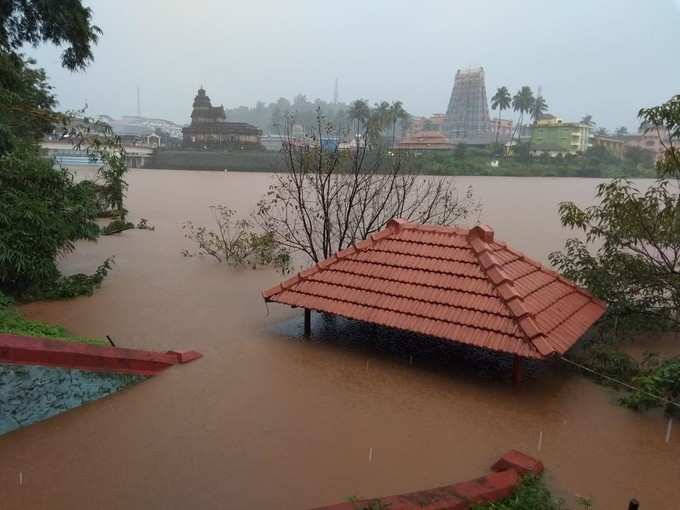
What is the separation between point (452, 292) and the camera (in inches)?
239

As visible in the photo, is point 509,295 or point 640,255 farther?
point 640,255

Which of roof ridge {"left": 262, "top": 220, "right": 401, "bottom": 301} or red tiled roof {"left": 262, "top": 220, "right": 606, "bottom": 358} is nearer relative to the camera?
red tiled roof {"left": 262, "top": 220, "right": 606, "bottom": 358}

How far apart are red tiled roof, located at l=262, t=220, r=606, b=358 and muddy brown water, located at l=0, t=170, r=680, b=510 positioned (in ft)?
2.24

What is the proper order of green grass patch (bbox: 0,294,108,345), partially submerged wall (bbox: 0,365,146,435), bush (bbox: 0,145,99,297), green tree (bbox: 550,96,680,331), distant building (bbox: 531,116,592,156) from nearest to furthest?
1. partially submerged wall (bbox: 0,365,146,435)
2. green grass patch (bbox: 0,294,108,345)
3. green tree (bbox: 550,96,680,331)
4. bush (bbox: 0,145,99,297)
5. distant building (bbox: 531,116,592,156)

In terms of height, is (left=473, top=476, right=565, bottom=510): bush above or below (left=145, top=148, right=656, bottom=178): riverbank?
below

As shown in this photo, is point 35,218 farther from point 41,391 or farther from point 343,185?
point 343,185

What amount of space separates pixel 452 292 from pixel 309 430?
7.23 ft

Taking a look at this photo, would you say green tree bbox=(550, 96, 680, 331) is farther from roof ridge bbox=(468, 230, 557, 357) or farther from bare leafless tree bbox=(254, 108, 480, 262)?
bare leafless tree bbox=(254, 108, 480, 262)

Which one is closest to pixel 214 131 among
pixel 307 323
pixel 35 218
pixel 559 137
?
pixel 559 137

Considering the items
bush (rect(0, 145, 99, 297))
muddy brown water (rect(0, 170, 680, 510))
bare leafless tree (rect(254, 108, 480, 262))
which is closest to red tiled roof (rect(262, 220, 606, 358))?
muddy brown water (rect(0, 170, 680, 510))

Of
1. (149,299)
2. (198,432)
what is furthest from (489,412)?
(149,299)

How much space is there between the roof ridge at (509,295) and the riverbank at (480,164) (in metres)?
30.7

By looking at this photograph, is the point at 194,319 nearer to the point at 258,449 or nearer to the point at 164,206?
the point at 258,449

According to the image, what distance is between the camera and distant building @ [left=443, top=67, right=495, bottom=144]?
7438 cm
